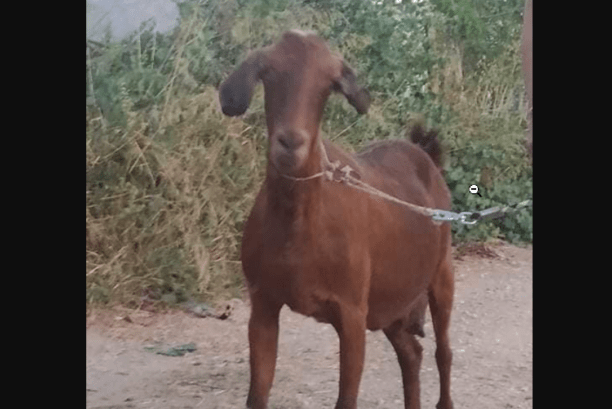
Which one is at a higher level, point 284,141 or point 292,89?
point 292,89

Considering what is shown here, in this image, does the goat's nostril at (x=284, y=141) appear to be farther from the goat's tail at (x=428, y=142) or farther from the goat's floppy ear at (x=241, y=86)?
the goat's tail at (x=428, y=142)

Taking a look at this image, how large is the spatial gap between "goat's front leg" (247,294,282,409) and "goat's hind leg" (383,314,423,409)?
63 centimetres

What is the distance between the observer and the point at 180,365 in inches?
142

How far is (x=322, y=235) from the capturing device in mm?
2252

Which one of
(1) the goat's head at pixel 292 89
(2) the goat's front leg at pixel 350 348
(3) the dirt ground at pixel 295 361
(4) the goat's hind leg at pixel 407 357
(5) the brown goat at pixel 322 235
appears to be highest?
(1) the goat's head at pixel 292 89

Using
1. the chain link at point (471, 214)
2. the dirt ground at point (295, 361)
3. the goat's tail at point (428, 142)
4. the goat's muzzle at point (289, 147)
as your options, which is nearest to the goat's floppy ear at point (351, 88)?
the goat's muzzle at point (289, 147)

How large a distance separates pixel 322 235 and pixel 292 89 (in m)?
0.43

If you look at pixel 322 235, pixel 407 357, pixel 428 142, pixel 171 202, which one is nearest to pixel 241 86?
pixel 322 235

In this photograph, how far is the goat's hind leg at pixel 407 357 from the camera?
289 centimetres

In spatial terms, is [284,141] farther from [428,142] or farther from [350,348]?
[428,142]

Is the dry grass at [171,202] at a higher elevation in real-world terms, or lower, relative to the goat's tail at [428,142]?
lower

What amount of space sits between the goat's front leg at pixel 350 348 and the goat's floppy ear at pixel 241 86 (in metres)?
0.60

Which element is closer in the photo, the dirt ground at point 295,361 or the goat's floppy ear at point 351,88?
the goat's floppy ear at point 351,88

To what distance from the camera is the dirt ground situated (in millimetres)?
3291
